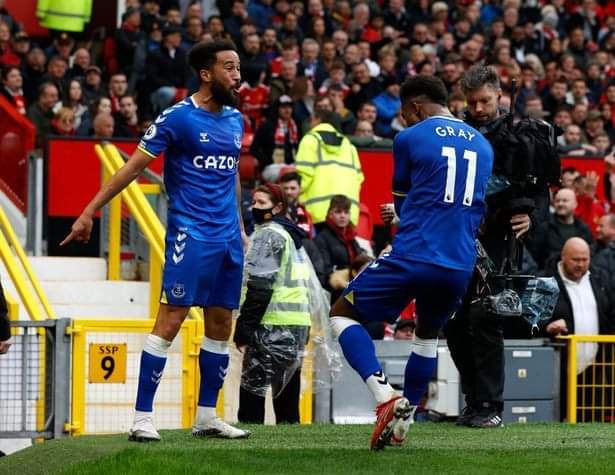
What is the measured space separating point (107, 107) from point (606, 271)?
6474 mm

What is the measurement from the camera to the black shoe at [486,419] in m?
10.2

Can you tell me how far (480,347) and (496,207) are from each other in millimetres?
883

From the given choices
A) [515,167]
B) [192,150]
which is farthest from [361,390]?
[192,150]

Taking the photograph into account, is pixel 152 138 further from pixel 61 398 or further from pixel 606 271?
pixel 606 271

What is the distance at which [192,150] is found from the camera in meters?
9.01

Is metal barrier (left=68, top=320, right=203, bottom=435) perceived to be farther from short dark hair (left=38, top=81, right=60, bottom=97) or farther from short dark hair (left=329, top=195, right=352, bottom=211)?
short dark hair (left=38, top=81, right=60, bottom=97)

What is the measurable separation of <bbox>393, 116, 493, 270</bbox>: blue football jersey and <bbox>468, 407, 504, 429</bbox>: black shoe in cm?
169

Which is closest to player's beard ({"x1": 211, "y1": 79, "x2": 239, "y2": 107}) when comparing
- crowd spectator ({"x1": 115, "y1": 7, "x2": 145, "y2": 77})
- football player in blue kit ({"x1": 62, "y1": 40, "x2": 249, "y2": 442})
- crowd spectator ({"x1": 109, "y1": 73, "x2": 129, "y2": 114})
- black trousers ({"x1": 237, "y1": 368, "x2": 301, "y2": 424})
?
football player in blue kit ({"x1": 62, "y1": 40, "x2": 249, "y2": 442})

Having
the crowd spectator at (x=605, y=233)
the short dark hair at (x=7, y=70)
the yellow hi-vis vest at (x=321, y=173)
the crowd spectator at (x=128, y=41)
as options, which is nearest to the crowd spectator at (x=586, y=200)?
the crowd spectator at (x=605, y=233)

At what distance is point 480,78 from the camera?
9.86 meters

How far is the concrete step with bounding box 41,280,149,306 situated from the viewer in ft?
49.4

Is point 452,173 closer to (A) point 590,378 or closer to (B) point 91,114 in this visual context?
(A) point 590,378

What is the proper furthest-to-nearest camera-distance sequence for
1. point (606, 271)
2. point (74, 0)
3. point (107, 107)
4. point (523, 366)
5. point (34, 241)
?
point (74, 0) < point (107, 107) < point (34, 241) < point (606, 271) < point (523, 366)

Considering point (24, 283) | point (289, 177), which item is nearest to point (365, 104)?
point (289, 177)
